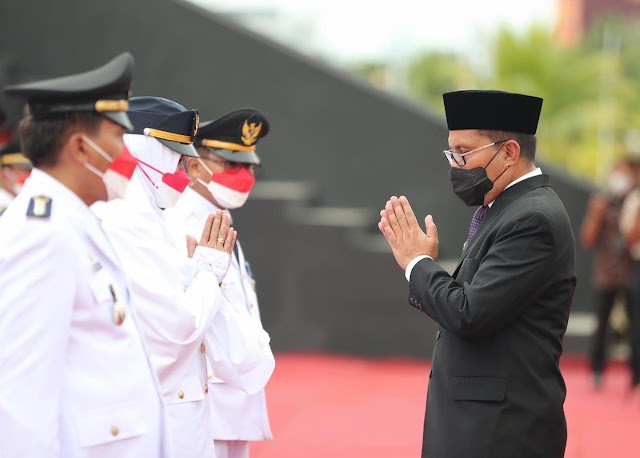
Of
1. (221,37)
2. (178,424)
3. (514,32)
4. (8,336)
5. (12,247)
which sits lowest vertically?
(178,424)

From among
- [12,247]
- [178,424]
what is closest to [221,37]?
[178,424]

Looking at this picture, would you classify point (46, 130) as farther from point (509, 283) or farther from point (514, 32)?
point (514, 32)

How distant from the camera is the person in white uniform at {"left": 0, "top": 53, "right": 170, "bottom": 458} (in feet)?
8.57

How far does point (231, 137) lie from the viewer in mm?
4711

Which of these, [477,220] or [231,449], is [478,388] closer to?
[477,220]

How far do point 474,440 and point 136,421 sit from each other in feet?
3.95

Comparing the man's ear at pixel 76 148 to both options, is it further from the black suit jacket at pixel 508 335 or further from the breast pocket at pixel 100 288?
the black suit jacket at pixel 508 335

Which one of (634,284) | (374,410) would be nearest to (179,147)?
(374,410)

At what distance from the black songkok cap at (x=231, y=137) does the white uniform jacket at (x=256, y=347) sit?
0.83 feet

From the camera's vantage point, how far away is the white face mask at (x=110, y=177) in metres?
2.85

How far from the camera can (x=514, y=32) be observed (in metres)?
20.8

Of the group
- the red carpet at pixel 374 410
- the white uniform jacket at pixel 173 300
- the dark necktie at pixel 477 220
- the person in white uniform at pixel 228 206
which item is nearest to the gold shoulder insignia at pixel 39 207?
the white uniform jacket at pixel 173 300

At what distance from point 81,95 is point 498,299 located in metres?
1.48

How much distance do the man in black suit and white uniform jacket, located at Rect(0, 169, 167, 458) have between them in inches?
42.4
